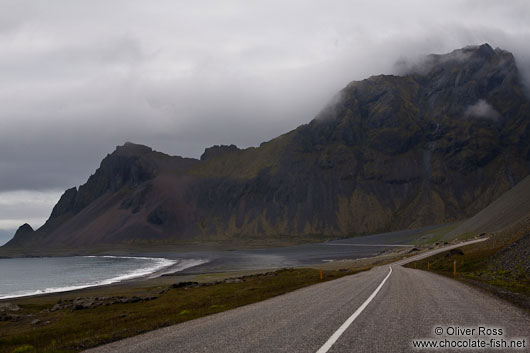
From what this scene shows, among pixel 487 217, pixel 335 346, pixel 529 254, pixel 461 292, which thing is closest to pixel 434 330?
pixel 335 346

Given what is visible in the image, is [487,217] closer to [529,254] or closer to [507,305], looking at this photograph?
[529,254]

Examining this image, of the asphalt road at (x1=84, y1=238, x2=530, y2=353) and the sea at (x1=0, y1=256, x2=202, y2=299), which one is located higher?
the asphalt road at (x1=84, y1=238, x2=530, y2=353)

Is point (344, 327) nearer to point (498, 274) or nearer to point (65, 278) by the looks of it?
point (498, 274)

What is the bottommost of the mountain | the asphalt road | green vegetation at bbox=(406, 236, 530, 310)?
green vegetation at bbox=(406, 236, 530, 310)

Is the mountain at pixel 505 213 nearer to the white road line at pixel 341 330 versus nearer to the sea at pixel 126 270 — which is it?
the sea at pixel 126 270

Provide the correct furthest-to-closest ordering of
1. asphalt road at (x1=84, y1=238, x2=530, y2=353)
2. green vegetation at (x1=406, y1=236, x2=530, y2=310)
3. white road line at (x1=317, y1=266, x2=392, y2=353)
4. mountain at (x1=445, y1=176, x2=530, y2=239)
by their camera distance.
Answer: mountain at (x1=445, y1=176, x2=530, y2=239) < green vegetation at (x1=406, y1=236, x2=530, y2=310) < asphalt road at (x1=84, y1=238, x2=530, y2=353) < white road line at (x1=317, y1=266, x2=392, y2=353)

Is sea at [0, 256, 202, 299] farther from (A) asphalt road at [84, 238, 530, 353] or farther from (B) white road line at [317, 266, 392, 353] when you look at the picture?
(B) white road line at [317, 266, 392, 353]

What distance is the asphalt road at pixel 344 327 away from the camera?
11484 mm

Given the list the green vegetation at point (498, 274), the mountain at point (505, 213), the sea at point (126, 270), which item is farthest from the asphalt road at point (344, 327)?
the mountain at point (505, 213)

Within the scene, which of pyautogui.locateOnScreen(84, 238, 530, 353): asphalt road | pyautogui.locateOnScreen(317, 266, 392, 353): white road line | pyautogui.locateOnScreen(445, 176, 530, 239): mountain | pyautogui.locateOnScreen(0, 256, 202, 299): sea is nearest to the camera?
pyautogui.locateOnScreen(317, 266, 392, 353): white road line

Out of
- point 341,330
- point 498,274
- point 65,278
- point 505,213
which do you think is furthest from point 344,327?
point 65,278

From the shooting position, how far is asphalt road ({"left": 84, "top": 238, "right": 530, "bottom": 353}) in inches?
452

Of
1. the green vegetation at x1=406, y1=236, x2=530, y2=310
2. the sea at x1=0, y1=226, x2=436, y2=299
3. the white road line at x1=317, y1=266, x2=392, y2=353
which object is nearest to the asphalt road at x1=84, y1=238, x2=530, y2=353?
the white road line at x1=317, y1=266, x2=392, y2=353

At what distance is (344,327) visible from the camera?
13.2 metres
